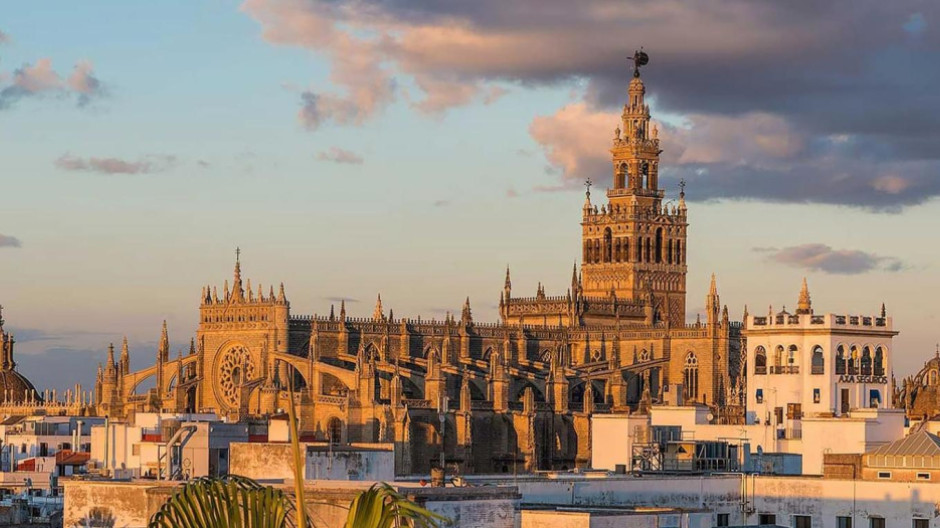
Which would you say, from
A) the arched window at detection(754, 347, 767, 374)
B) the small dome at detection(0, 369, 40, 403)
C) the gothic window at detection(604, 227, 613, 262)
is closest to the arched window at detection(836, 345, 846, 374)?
the arched window at detection(754, 347, 767, 374)

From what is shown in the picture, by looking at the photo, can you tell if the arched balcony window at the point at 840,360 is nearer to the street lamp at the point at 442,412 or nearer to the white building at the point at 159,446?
the white building at the point at 159,446

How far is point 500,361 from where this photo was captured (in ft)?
436

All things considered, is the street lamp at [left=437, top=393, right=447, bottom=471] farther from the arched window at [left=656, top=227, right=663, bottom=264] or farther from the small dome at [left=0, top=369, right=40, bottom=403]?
the small dome at [left=0, top=369, right=40, bottom=403]

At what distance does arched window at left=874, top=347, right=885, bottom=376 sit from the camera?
95275 millimetres

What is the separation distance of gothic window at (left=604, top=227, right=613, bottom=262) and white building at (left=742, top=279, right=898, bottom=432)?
59877mm

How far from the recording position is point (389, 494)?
23.3 metres

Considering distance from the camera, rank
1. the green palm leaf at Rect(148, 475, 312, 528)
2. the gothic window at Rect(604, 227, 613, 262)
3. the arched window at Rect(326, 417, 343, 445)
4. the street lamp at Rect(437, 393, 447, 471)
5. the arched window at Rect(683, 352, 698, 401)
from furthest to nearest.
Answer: the gothic window at Rect(604, 227, 613, 262)
the arched window at Rect(683, 352, 698, 401)
the street lamp at Rect(437, 393, 447, 471)
the arched window at Rect(326, 417, 343, 445)
the green palm leaf at Rect(148, 475, 312, 528)

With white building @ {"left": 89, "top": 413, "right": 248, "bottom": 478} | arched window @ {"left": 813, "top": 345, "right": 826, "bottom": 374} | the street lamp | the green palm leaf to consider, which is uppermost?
arched window @ {"left": 813, "top": 345, "right": 826, "bottom": 374}

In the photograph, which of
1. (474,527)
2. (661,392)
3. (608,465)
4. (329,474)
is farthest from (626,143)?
(474,527)

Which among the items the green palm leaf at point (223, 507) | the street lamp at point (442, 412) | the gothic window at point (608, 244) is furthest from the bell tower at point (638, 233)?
the green palm leaf at point (223, 507)

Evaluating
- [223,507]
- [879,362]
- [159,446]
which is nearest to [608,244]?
[879,362]

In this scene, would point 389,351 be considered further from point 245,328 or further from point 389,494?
point 389,494

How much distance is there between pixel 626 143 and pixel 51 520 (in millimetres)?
97478

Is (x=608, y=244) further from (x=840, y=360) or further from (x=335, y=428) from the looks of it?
(x=840, y=360)
